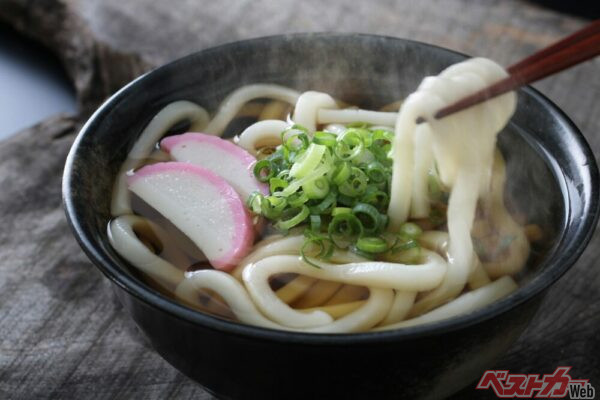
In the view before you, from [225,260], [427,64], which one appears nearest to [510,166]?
[427,64]

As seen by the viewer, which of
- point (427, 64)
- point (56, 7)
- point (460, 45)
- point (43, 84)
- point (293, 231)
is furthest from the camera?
point (43, 84)

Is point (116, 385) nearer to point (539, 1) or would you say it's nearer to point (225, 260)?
point (225, 260)

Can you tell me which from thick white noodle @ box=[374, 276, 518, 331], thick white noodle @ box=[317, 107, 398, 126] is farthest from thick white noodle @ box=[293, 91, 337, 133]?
thick white noodle @ box=[374, 276, 518, 331]

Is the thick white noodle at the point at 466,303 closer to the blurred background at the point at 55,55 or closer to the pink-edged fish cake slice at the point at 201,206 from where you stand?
the pink-edged fish cake slice at the point at 201,206

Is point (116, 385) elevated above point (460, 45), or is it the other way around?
point (460, 45)

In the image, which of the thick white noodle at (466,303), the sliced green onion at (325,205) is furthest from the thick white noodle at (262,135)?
the thick white noodle at (466,303)

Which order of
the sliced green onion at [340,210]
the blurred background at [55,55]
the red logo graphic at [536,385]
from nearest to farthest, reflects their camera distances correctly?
the sliced green onion at [340,210]
the red logo graphic at [536,385]
the blurred background at [55,55]

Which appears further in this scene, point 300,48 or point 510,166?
point 300,48
